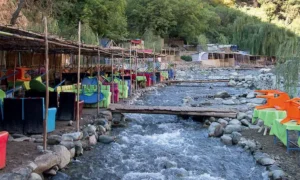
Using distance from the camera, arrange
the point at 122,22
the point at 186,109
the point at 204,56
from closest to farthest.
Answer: the point at 186,109, the point at 122,22, the point at 204,56

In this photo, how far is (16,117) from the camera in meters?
6.77

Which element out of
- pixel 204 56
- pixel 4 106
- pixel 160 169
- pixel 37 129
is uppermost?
pixel 204 56

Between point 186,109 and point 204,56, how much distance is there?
3460cm

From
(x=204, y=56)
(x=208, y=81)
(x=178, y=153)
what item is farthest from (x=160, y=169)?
(x=204, y=56)

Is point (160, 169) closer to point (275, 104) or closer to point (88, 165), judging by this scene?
point (88, 165)

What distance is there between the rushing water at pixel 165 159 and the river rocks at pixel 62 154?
15cm

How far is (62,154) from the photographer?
237 inches

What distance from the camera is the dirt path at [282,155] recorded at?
566 centimetres

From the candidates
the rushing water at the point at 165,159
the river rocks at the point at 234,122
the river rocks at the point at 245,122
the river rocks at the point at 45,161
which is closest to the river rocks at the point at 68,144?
the rushing water at the point at 165,159

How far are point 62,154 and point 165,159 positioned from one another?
76.1 inches

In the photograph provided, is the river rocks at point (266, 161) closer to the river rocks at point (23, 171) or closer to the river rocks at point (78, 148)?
the river rocks at point (78, 148)

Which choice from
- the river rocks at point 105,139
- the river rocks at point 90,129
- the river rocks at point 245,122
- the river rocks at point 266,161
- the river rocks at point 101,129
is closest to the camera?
the river rocks at point 266,161

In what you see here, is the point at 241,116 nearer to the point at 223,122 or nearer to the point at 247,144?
the point at 223,122

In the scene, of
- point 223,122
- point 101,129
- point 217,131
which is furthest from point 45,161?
point 223,122
